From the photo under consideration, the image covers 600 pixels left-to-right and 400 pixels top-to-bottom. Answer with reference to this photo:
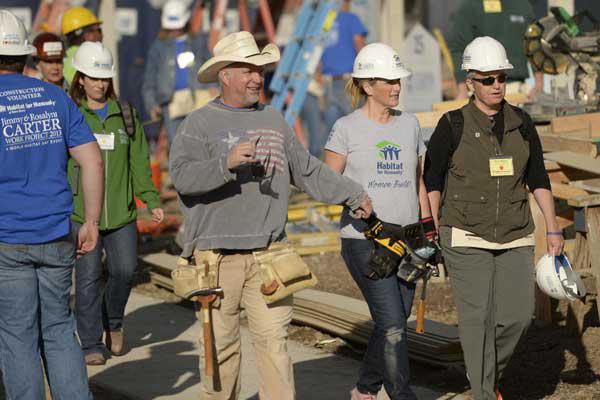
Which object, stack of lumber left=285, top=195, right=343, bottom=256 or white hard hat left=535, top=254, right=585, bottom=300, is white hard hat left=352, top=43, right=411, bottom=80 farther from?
stack of lumber left=285, top=195, right=343, bottom=256

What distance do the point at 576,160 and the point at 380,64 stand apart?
2295mm

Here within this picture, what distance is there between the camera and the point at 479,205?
6965 millimetres

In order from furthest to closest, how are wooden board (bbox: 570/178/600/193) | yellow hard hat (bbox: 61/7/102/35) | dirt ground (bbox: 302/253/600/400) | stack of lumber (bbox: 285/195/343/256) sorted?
stack of lumber (bbox: 285/195/343/256) < yellow hard hat (bbox: 61/7/102/35) < wooden board (bbox: 570/178/600/193) < dirt ground (bbox: 302/253/600/400)

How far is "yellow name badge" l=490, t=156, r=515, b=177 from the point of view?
6922 millimetres

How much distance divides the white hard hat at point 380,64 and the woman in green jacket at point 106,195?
91.8 inches

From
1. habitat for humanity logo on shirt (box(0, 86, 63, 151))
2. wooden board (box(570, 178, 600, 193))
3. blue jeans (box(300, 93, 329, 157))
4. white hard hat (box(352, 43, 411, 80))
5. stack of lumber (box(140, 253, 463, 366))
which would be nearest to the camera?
habitat for humanity logo on shirt (box(0, 86, 63, 151))

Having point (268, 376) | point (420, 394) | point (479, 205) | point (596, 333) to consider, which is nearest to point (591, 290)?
point (596, 333)

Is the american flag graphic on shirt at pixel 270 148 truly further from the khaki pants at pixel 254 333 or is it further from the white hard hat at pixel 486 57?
the white hard hat at pixel 486 57

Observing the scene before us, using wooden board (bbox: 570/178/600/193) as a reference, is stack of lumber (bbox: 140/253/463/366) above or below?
below

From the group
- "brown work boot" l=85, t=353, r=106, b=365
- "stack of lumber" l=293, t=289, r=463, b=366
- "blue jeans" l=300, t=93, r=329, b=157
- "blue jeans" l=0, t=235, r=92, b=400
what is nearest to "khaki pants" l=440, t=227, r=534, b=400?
"stack of lumber" l=293, t=289, r=463, b=366

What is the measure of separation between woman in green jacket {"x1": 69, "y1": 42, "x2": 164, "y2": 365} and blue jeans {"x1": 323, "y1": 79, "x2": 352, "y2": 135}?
8.28 meters

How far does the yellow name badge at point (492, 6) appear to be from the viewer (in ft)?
37.3

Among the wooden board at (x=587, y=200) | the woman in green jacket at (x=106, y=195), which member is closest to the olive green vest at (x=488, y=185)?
the wooden board at (x=587, y=200)

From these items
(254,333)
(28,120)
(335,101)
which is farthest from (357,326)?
(335,101)
